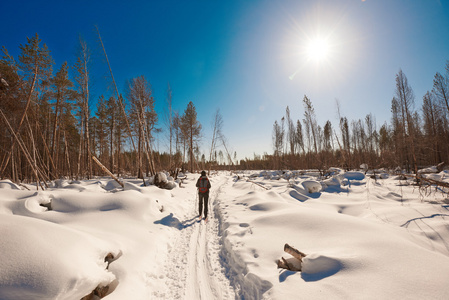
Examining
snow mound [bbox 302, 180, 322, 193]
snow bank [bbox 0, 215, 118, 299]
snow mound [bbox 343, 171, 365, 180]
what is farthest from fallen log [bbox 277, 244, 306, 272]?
snow mound [bbox 343, 171, 365, 180]

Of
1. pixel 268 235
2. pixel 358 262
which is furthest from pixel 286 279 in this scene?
pixel 268 235

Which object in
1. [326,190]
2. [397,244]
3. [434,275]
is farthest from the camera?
[326,190]

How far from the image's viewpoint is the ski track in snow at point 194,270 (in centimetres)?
248

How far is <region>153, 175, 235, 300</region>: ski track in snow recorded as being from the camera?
8.13ft

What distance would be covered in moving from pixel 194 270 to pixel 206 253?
64 cm

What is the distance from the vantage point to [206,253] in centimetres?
366

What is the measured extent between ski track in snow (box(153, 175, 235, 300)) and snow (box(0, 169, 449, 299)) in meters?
Result: 0.02

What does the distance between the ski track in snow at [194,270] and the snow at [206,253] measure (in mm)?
20

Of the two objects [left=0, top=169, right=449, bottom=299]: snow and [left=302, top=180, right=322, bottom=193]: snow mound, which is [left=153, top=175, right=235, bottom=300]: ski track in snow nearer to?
[left=0, top=169, right=449, bottom=299]: snow

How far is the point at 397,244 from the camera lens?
8.84 ft

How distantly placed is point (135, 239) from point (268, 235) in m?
3.23

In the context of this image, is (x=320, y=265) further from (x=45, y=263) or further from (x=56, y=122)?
(x=56, y=122)

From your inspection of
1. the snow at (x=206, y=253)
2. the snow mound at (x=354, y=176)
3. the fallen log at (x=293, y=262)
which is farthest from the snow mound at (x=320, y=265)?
the snow mound at (x=354, y=176)

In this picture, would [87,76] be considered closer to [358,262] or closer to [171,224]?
[171,224]
